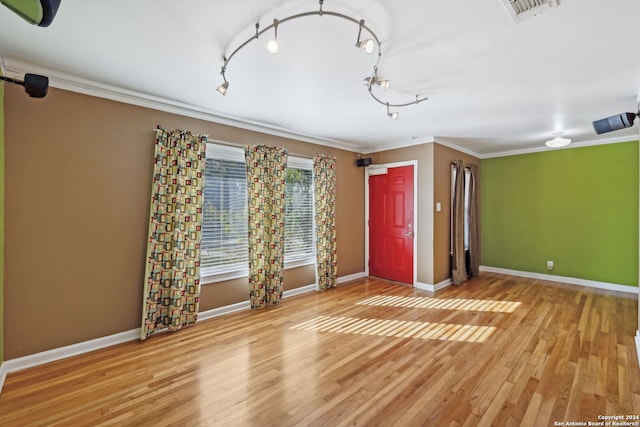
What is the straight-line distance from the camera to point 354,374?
7.63ft

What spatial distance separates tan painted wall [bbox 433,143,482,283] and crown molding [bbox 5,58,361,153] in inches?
92.9

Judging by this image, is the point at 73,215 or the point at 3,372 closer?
the point at 3,372

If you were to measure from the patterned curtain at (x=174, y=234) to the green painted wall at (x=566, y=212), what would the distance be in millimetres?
5523

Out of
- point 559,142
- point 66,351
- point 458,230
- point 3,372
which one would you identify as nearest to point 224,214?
point 66,351

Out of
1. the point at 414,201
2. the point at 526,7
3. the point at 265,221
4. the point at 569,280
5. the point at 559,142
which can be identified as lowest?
the point at 569,280

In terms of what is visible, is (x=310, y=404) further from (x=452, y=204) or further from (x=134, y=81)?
(x=452, y=204)

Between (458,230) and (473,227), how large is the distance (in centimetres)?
72

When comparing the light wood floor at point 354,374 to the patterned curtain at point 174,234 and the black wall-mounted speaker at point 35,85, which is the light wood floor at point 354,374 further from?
the black wall-mounted speaker at point 35,85

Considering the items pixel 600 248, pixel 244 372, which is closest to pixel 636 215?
pixel 600 248

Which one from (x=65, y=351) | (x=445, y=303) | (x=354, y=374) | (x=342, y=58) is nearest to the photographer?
(x=342, y=58)

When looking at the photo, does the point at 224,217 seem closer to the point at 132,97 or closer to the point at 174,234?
the point at 174,234

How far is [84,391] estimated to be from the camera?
213 cm

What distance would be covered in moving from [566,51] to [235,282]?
3910mm

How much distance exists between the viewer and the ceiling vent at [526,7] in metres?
1.56
